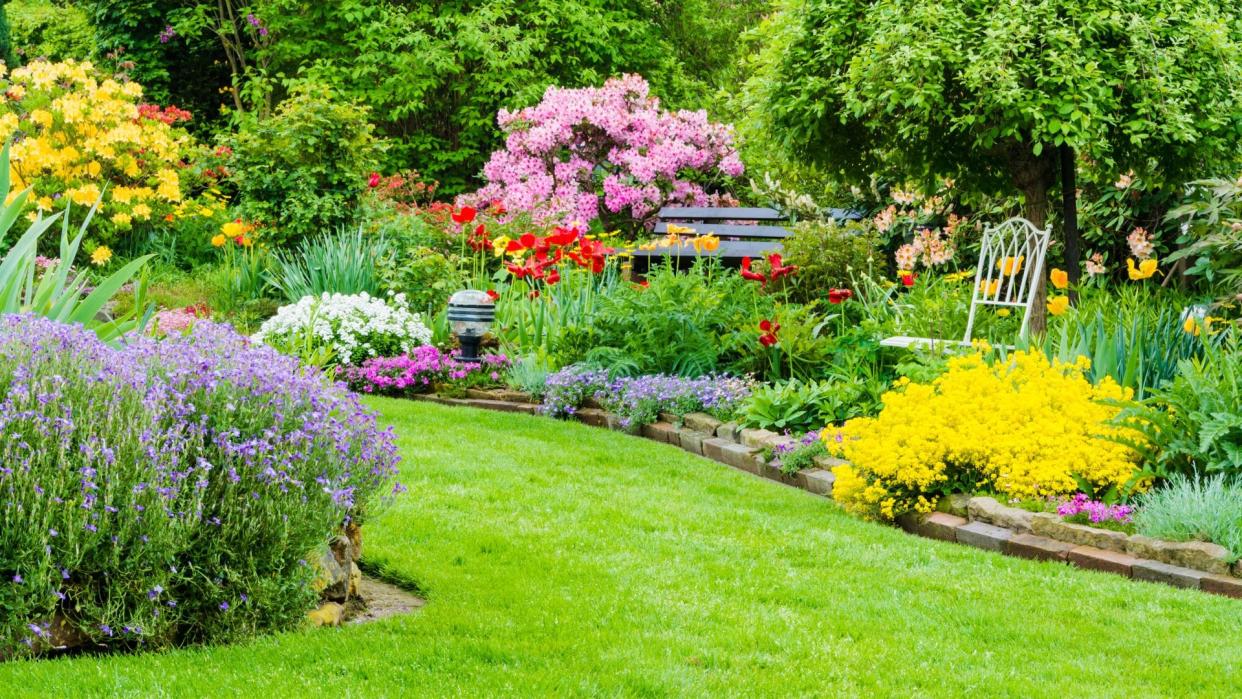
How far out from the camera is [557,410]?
8.20m

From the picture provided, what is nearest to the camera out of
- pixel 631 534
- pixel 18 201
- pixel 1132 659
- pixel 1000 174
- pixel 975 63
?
pixel 1132 659

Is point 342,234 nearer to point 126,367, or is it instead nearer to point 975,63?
point 975,63

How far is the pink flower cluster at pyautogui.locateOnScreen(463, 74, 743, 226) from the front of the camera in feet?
49.3

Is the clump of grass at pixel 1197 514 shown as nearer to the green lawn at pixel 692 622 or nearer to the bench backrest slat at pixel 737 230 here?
the green lawn at pixel 692 622

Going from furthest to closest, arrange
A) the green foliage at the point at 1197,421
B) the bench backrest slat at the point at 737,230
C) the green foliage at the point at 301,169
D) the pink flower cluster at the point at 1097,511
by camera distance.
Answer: the bench backrest slat at the point at 737,230, the green foliage at the point at 301,169, the pink flower cluster at the point at 1097,511, the green foliage at the point at 1197,421


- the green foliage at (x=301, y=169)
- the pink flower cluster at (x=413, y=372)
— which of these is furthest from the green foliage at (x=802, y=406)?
the green foliage at (x=301, y=169)

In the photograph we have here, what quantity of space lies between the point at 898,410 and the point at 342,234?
6.71 metres

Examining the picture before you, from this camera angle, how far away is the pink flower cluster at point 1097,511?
5.09 metres

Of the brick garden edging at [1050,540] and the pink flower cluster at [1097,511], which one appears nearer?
the brick garden edging at [1050,540]

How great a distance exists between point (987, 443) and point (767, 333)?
8.16 ft

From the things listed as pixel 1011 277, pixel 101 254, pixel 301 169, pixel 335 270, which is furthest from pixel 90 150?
pixel 1011 277

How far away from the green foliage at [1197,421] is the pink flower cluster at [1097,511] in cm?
24

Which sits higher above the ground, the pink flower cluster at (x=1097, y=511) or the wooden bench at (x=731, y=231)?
the wooden bench at (x=731, y=231)

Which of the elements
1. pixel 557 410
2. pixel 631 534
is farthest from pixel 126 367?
pixel 557 410
